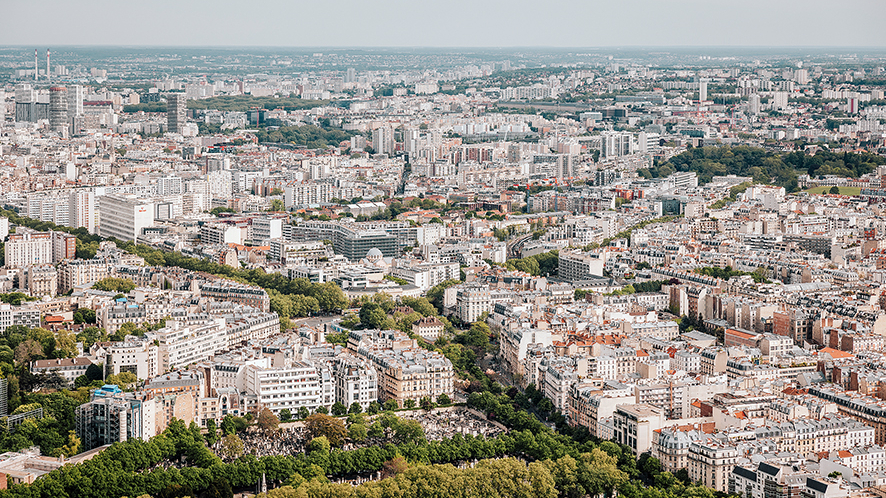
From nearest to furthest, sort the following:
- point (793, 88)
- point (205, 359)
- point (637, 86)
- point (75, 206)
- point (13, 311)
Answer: point (205, 359) → point (13, 311) → point (75, 206) → point (793, 88) → point (637, 86)

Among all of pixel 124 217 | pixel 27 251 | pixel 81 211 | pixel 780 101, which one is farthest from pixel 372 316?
pixel 780 101

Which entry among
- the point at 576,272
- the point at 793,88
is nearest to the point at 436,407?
the point at 576,272

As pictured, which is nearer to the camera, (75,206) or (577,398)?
(577,398)

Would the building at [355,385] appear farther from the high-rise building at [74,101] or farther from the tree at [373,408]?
the high-rise building at [74,101]

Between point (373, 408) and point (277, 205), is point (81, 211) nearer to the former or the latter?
point (277, 205)

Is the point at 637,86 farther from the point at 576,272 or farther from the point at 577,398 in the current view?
the point at 577,398

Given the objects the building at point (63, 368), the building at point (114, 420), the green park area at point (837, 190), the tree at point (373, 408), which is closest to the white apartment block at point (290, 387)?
the tree at point (373, 408)

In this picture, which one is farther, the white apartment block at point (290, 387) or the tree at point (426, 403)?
the tree at point (426, 403)
